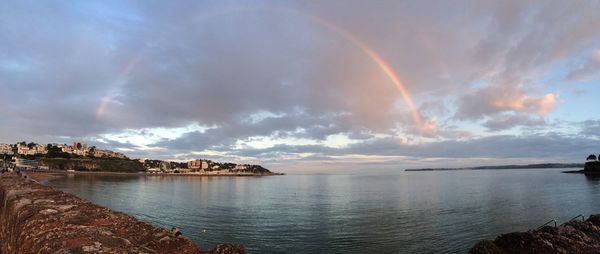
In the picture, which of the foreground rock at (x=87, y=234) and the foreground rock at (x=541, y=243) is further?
the foreground rock at (x=541, y=243)

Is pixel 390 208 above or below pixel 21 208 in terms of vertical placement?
below

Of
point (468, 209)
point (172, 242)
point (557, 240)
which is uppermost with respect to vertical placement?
point (172, 242)

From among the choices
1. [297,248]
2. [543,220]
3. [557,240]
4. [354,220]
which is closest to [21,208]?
[557,240]

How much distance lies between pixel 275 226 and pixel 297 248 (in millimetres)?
10335

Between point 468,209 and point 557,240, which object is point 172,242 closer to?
point 557,240

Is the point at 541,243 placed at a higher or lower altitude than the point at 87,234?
lower

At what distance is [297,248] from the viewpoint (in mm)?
28109

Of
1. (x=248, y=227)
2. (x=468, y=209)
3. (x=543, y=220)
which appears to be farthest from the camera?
(x=468, y=209)

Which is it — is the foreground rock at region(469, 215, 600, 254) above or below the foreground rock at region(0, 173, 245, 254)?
below

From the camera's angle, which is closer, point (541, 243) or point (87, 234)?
point (87, 234)

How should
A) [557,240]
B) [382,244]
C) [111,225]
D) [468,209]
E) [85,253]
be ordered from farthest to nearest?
[468,209]
[382,244]
[557,240]
[111,225]
[85,253]

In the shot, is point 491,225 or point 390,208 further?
point 390,208

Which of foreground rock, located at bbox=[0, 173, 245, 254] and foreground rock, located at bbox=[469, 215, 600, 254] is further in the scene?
foreground rock, located at bbox=[469, 215, 600, 254]

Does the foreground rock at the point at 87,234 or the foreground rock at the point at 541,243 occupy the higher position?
the foreground rock at the point at 87,234
